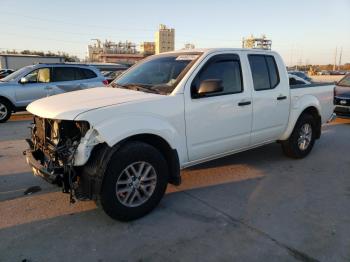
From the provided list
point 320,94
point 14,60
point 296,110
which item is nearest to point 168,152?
point 296,110

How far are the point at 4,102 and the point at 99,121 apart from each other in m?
8.36

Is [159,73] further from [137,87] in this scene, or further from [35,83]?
[35,83]

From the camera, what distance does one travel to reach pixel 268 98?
5.05 meters

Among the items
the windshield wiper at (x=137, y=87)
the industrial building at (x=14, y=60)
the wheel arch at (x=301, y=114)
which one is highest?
the industrial building at (x=14, y=60)

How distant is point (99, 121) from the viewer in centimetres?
323

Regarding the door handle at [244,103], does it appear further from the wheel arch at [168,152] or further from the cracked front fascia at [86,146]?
the cracked front fascia at [86,146]

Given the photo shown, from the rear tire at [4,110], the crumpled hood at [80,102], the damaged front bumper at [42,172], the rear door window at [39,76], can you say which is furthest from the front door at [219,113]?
the rear tire at [4,110]

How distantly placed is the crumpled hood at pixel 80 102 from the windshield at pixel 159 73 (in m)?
0.23

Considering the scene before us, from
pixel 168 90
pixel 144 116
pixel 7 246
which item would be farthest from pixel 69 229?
pixel 168 90

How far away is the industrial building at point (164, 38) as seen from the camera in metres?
107

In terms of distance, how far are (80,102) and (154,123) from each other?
2.78 feet

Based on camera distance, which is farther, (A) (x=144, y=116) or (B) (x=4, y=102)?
(B) (x=4, y=102)

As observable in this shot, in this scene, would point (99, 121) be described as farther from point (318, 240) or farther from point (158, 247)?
point (318, 240)

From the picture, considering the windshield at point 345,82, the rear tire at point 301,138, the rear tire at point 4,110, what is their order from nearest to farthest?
1. the rear tire at point 301,138
2. the rear tire at point 4,110
3. the windshield at point 345,82
